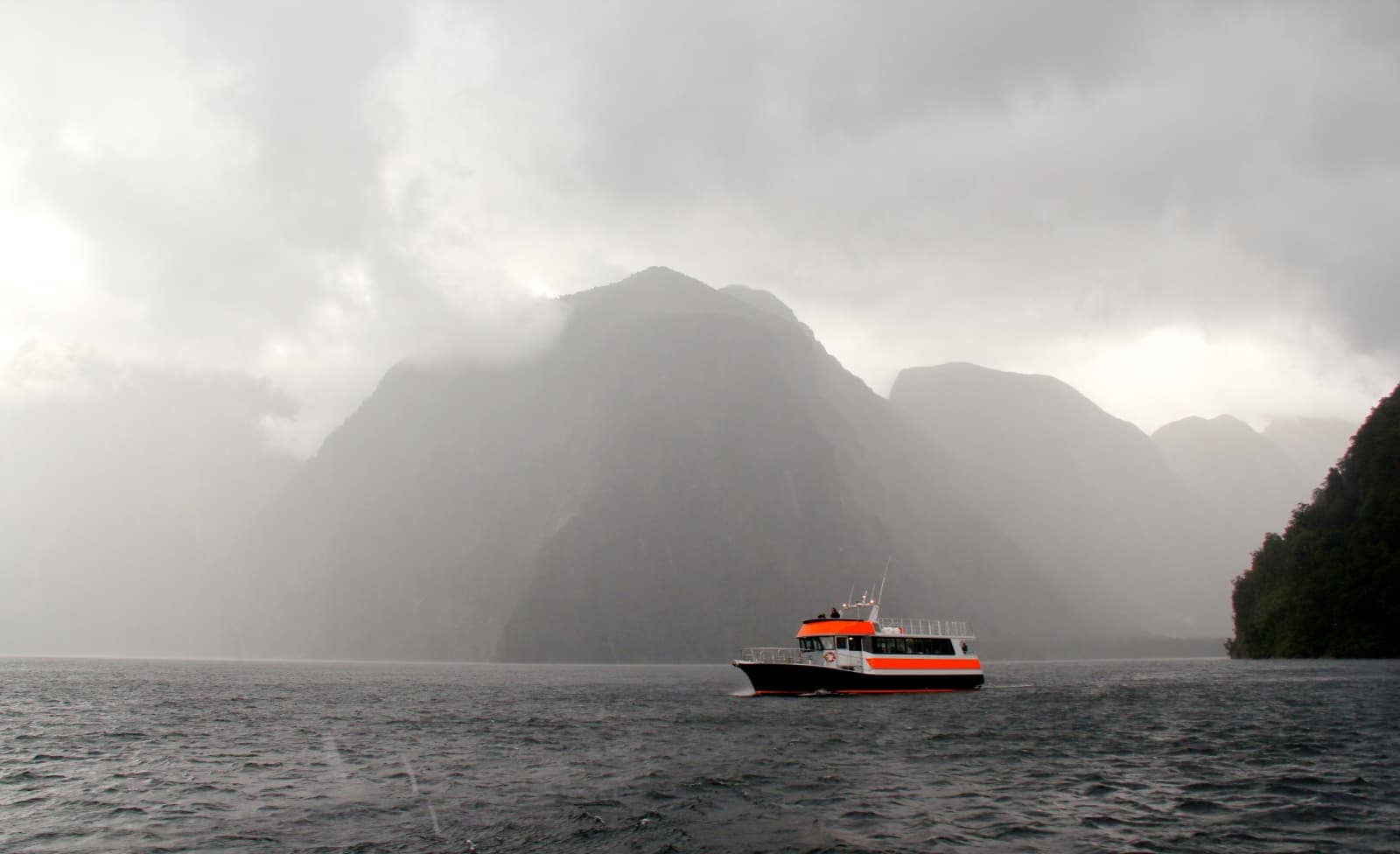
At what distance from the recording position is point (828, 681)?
71.7 meters

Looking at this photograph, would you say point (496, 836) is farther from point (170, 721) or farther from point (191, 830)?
point (170, 721)

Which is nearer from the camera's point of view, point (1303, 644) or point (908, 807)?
point (908, 807)

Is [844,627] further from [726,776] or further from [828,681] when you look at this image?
[726,776]

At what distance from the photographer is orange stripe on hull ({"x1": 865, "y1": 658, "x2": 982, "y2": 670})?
73.1 metres

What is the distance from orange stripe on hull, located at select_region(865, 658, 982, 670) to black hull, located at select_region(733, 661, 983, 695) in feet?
2.07

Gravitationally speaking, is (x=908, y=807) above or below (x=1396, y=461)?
below

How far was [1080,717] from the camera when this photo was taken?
180ft

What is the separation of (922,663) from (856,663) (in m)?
8.12

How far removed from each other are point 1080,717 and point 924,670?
22.6m

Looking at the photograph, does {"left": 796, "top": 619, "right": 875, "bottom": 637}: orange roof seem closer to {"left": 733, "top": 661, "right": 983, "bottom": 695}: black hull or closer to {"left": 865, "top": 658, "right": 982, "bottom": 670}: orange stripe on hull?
{"left": 865, "top": 658, "right": 982, "bottom": 670}: orange stripe on hull

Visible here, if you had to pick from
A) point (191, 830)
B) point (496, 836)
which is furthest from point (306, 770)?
point (496, 836)

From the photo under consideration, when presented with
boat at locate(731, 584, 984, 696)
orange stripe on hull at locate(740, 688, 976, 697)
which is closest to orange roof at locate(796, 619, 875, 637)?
boat at locate(731, 584, 984, 696)

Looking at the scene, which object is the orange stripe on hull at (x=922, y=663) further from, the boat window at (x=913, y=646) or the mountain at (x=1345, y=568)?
the mountain at (x=1345, y=568)

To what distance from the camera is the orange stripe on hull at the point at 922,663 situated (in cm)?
7306
